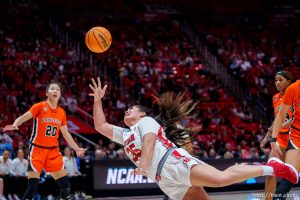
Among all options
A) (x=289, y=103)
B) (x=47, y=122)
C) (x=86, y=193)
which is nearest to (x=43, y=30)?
(x=86, y=193)

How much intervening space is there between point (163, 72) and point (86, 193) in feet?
37.0

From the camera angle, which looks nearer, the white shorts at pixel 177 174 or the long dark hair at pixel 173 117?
the white shorts at pixel 177 174

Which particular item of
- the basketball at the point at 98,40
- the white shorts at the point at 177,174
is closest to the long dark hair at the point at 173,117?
the white shorts at the point at 177,174

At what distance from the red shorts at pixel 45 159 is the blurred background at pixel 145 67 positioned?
12.0 feet

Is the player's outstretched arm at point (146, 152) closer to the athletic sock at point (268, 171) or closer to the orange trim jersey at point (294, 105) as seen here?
the athletic sock at point (268, 171)

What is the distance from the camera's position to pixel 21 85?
18.8m

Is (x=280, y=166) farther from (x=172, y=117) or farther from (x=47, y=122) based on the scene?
(x=47, y=122)

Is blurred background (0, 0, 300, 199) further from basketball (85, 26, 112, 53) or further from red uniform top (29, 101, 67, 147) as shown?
basketball (85, 26, 112, 53)

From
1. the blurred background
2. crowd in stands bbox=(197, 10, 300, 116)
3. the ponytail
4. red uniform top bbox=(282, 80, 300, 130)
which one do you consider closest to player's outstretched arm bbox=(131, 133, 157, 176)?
the ponytail

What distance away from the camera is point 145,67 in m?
23.0

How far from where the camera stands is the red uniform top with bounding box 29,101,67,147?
28.5 ft

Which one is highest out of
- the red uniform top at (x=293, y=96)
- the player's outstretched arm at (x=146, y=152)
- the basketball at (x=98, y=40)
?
the basketball at (x=98, y=40)

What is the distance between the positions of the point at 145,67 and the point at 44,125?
14.5 m

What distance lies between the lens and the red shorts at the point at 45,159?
8477 millimetres
